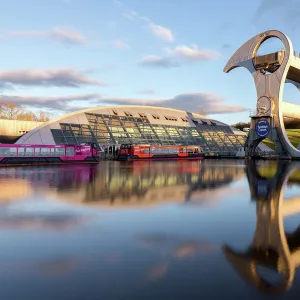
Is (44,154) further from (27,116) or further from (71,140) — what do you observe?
(27,116)

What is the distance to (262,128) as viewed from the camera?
54.5 m

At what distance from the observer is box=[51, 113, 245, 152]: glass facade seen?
5512 centimetres

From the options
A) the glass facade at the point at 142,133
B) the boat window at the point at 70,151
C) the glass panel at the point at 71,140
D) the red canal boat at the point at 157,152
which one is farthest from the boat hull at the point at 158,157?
the boat window at the point at 70,151

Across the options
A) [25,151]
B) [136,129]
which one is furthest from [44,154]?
[136,129]

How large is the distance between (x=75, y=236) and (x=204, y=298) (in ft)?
14.0

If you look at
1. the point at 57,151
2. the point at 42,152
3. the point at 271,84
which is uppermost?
the point at 271,84

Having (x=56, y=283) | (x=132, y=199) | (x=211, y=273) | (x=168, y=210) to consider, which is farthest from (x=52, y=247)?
(x=132, y=199)

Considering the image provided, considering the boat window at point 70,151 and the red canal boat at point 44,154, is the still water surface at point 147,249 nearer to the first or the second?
the red canal boat at point 44,154

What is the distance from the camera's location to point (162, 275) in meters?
5.50

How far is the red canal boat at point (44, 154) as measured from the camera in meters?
→ 37.9

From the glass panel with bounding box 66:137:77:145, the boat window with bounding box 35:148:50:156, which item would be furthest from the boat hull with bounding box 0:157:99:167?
the glass panel with bounding box 66:137:77:145

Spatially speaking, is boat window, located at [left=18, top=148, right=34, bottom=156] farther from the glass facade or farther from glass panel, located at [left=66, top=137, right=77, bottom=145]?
glass panel, located at [left=66, top=137, right=77, bottom=145]

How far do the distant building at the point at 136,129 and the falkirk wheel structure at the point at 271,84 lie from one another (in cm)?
1718

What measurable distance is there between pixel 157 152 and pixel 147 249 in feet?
170
